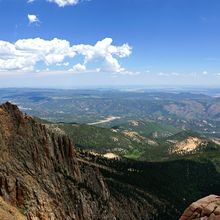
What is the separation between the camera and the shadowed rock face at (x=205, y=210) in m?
50.2

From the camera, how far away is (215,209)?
166ft

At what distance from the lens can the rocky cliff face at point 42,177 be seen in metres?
102

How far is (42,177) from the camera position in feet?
384

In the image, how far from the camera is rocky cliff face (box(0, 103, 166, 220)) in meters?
102

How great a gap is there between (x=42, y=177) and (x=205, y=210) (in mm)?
73913

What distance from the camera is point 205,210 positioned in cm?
5116

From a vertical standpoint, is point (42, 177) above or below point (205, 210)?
below

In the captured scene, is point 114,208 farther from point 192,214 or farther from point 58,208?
point 192,214

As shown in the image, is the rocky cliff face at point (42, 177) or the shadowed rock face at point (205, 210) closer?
the shadowed rock face at point (205, 210)

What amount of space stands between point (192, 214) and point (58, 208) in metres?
67.8

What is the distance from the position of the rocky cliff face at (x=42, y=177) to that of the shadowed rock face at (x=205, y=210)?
55545mm

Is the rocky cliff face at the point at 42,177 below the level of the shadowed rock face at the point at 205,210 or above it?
below

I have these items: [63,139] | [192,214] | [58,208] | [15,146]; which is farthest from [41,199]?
[192,214]

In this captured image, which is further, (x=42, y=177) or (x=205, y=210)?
(x=42, y=177)
